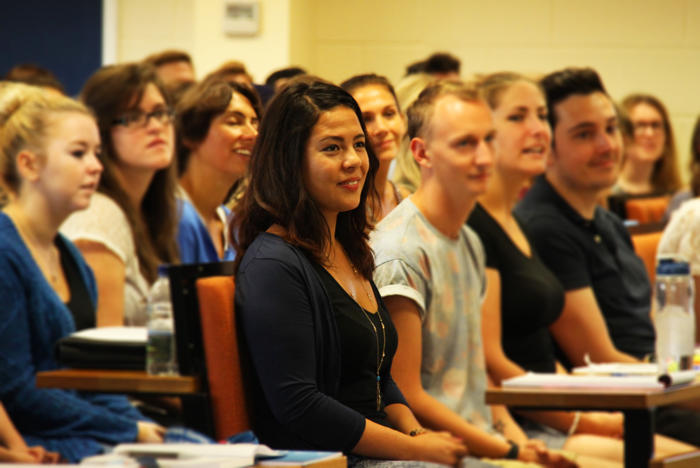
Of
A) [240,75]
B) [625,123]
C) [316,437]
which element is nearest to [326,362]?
[316,437]

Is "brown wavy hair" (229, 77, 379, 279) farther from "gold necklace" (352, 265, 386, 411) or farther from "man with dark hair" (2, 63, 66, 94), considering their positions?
"man with dark hair" (2, 63, 66, 94)

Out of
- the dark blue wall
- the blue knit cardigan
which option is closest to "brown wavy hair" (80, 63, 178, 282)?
the blue knit cardigan

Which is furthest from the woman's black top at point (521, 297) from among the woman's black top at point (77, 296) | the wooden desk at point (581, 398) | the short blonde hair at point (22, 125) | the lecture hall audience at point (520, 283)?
the short blonde hair at point (22, 125)

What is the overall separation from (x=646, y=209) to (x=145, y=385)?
115 inches

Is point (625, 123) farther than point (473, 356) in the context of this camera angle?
Yes

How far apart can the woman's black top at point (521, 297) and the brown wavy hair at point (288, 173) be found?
965 millimetres

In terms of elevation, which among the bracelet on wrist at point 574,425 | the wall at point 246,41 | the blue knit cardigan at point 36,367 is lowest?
the bracelet on wrist at point 574,425

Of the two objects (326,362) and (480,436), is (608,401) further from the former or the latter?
(326,362)

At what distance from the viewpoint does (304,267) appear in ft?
6.02

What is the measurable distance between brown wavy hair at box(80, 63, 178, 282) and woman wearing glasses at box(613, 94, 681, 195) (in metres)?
2.91

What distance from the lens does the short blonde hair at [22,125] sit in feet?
8.72

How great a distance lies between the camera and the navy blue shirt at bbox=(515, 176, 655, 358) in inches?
123

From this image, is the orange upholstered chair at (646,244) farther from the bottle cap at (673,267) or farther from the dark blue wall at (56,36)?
the dark blue wall at (56,36)

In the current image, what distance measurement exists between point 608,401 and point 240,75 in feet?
5.78
